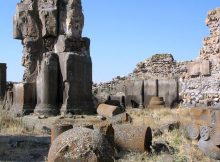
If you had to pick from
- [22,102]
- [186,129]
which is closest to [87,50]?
[22,102]

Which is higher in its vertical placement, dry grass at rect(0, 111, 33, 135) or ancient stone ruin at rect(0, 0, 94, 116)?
ancient stone ruin at rect(0, 0, 94, 116)

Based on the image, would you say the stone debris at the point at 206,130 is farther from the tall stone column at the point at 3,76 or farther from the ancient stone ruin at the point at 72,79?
the tall stone column at the point at 3,76

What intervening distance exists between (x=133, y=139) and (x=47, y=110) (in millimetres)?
4818

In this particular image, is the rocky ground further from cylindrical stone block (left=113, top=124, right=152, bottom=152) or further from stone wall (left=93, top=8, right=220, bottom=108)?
stone wall (left=93, top=8, right=220, bottom=108)

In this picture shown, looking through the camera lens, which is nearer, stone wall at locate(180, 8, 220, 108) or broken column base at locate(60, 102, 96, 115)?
broken column base at locate(60, 102, 96, 115)

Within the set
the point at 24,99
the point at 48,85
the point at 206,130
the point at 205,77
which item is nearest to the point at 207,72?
the point at 205,77

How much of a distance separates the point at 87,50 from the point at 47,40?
1417 millimetres

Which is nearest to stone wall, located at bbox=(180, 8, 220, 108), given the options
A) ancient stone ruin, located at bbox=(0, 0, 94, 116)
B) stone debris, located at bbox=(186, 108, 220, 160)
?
ancient stone ruin, located at bbox=(0, 0, 94, 116)

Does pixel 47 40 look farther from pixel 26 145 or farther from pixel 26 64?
pixel 26 145

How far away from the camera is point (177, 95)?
594 inches

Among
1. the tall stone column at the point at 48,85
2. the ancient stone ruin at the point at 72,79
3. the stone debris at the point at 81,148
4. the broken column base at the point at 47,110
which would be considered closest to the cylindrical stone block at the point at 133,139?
the ancient stone ruin at the point at 72,79

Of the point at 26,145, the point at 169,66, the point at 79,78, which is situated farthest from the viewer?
the point at 169,66

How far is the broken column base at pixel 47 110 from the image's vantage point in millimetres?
10055

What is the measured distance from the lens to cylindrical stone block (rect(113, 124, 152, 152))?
223 inches
